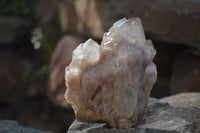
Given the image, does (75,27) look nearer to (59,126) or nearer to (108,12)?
(108,12)

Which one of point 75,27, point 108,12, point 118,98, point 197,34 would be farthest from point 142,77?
point 75,27

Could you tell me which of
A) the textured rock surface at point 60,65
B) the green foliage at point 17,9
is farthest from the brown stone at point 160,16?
the green foliage at point 17,9

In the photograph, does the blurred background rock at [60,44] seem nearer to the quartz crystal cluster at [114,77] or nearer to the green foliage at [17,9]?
the green foliage at [17,9]

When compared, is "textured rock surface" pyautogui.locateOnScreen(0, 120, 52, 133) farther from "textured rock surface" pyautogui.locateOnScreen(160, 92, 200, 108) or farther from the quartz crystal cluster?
"textured rock surface" pyautogui.locateOnScreen(160, 92, 200, 108)

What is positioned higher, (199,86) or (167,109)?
(167,109)

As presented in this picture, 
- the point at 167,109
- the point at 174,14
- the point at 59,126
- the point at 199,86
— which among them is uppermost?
the point at 174,14

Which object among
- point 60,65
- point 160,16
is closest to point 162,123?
point 160,16
